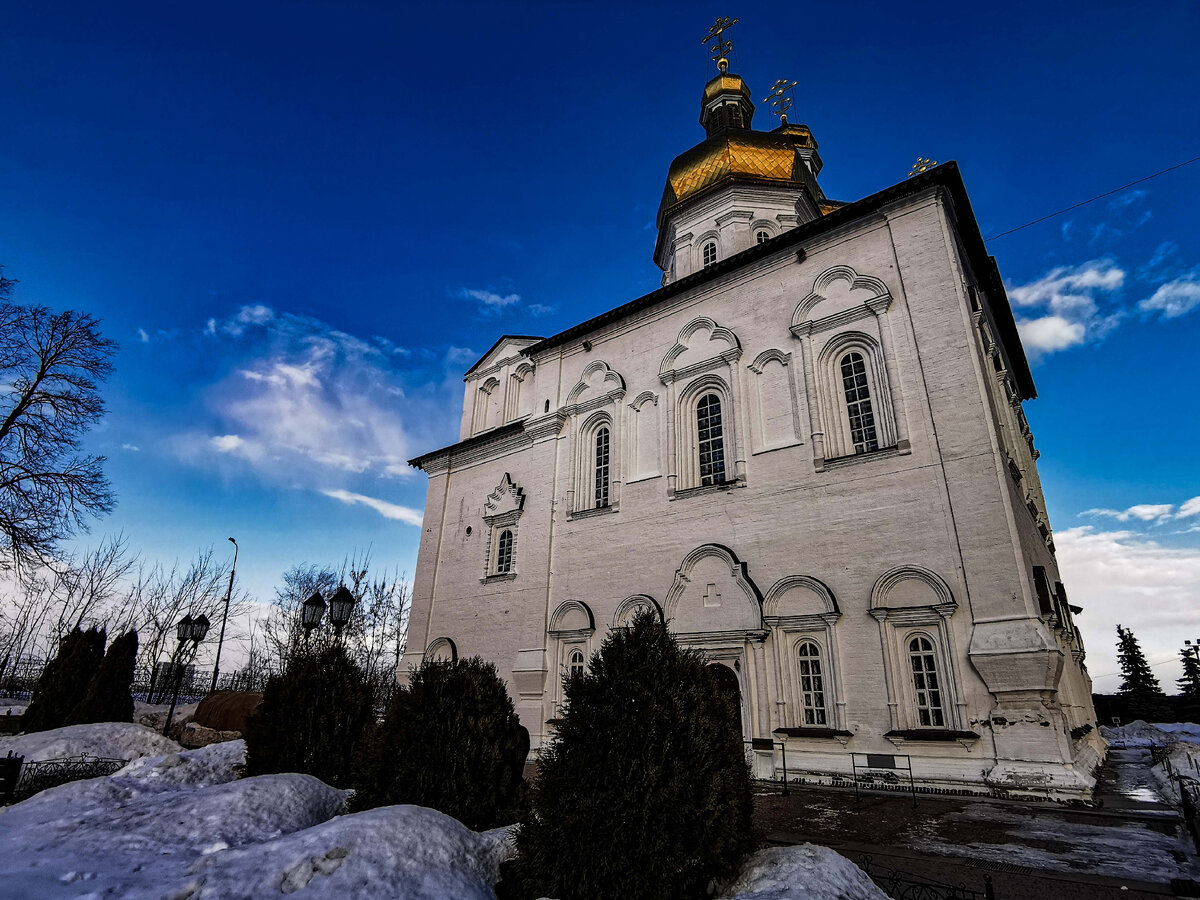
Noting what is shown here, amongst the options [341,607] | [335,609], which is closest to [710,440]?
[341,607]

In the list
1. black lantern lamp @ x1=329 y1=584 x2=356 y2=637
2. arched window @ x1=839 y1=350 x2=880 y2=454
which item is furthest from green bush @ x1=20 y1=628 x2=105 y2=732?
arched window @ x1=839 y1=350 x2=880 y2=454

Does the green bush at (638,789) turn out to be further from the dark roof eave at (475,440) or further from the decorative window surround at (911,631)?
the dark roof eave at (475,440)

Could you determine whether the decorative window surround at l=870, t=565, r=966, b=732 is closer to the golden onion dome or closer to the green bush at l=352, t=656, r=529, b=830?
the green bush at l=352, t=656, r=529, b=830

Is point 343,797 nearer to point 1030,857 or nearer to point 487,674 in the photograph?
point 487,674

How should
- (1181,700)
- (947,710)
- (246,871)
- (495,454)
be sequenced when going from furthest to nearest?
(1181,700) → (495,454) → (947,710) → (246,871)

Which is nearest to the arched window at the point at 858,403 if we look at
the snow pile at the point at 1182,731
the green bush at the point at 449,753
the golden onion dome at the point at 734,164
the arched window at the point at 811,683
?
the arched window at the point at 811,683

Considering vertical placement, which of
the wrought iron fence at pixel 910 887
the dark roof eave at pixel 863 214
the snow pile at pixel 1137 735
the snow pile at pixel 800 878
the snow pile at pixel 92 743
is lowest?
the wrought iron fence at pixel 910 887

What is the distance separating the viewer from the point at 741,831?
4.66 meters

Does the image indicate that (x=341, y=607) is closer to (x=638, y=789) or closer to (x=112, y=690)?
(x=112, y=690)

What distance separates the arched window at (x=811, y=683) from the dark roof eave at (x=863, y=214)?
31.0 feet

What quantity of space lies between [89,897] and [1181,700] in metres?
45.1

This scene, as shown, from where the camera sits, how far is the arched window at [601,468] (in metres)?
17.2

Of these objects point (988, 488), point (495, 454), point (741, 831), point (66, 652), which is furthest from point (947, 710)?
point (66, 652)

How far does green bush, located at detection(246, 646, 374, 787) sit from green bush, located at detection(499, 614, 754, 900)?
14.5 ft
